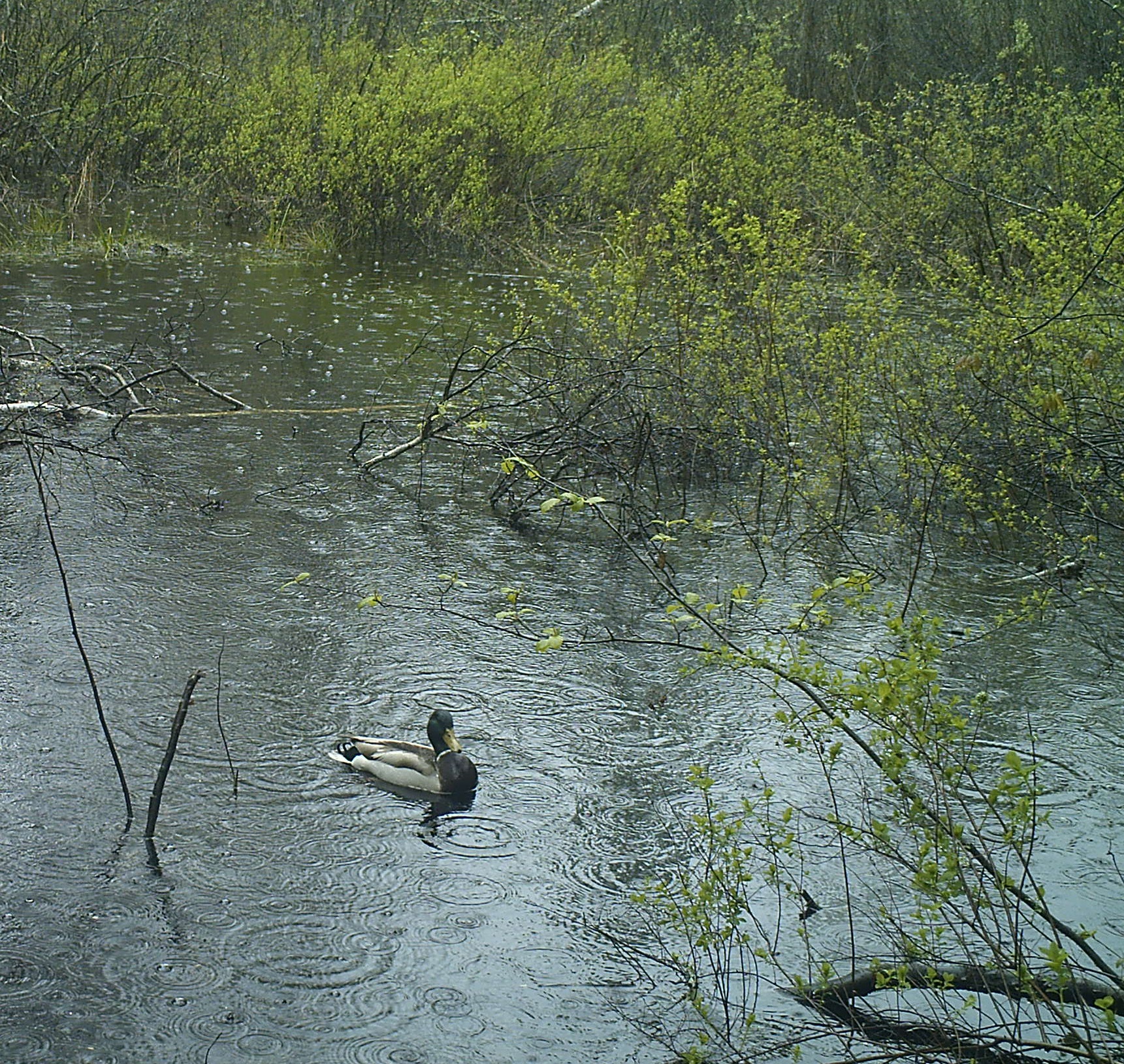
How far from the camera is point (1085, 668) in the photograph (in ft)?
21.5

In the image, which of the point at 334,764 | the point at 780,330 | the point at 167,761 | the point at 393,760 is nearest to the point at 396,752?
the point at 393,760

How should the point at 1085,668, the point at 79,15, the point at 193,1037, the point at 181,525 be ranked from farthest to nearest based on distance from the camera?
the point at 79,15, the point at 181,525, the point at 1085,668, the point at 193,1037

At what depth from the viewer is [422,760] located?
5141 mm

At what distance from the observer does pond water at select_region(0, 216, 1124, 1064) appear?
400 centimetres

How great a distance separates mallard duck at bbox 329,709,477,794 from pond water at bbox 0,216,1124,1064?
0.22 feet

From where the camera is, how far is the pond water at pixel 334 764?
4.00 meters

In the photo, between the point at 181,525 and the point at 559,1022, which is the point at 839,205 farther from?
the point at 559,1022

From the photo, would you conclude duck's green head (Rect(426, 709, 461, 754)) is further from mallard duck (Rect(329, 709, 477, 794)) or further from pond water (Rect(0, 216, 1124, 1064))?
pond water (Rect(0, 216, 1124, 1064))

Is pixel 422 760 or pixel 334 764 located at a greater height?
pixel 422 760

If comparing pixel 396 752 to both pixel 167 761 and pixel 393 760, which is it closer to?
pixel 393 760

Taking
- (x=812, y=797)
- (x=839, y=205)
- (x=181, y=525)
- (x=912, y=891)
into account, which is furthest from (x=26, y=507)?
(x=839, y=205)

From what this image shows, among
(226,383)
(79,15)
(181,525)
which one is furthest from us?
(79,15)

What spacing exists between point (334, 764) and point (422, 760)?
39 cm

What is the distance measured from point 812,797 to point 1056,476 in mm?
3917
